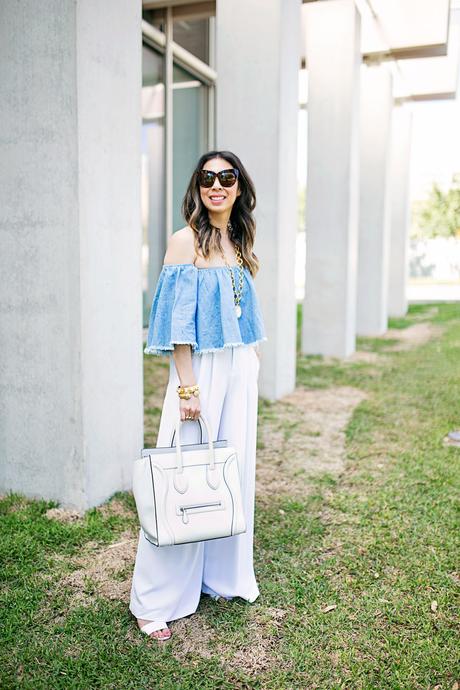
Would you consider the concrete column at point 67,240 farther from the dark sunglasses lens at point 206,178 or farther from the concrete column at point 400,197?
the concrete column at point 400,197

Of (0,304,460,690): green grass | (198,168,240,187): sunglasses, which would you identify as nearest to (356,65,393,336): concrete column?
(0,304,460,690): green grass

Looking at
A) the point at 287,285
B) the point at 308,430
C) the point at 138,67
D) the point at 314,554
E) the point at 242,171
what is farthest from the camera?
the point at 287,285

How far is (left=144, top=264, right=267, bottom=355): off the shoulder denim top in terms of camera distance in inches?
113

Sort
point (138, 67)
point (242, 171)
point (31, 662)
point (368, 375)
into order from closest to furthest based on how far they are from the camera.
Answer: point (31, 662), point (242, 171), point (138, 67), point (368, 375)

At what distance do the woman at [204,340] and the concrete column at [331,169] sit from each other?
Result: 306 inches

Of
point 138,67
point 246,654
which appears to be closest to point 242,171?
point 138,67

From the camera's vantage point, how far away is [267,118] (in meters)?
7.25

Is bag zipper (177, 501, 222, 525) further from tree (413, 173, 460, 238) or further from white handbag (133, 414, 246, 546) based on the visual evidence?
A: tree (413, 173, 460, 238)

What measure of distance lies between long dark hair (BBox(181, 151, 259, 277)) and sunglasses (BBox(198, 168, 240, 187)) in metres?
0.03

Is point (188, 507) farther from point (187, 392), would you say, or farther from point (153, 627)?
point (153, 627)

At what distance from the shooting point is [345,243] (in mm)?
10625

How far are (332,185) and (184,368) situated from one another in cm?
836

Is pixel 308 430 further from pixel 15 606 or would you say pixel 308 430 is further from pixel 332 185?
pixel 332 185

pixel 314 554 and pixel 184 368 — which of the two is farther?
pixel 314 554
